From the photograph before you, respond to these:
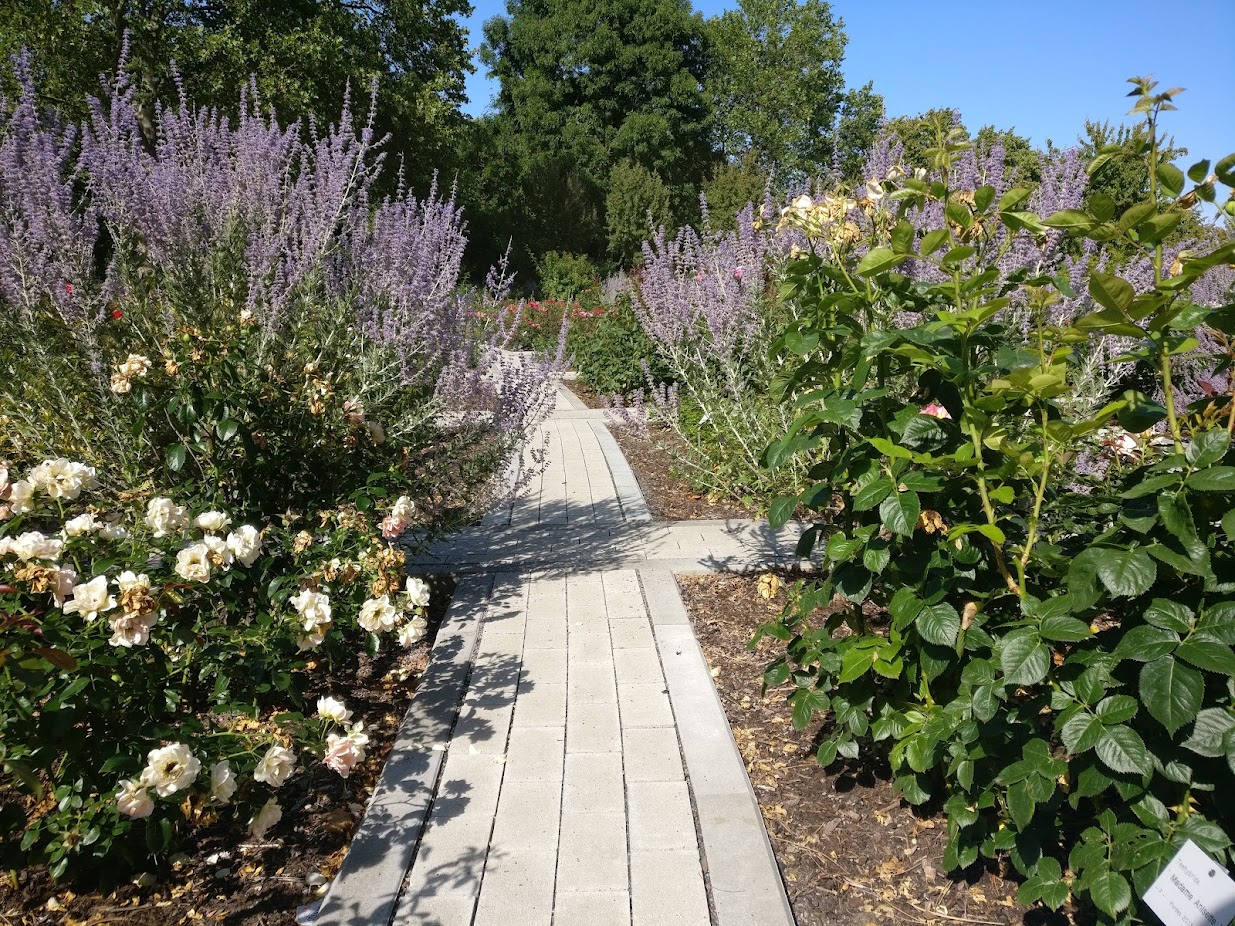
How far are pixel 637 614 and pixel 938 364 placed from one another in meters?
2.62

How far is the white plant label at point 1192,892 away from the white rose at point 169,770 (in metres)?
2.07

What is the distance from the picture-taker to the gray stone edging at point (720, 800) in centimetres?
224

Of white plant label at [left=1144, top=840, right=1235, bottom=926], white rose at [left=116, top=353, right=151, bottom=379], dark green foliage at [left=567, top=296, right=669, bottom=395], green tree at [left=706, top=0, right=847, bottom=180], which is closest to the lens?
white plant label at [left=1144, top=840, right=1235, bottom=926]

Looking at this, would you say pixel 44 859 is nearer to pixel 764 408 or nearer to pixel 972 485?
pixel 972 485

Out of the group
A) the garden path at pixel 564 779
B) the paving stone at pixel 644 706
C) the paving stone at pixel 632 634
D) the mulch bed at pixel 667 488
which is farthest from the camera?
the mulch bed at pixel 667 488

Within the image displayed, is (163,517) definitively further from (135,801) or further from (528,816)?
(528,816)

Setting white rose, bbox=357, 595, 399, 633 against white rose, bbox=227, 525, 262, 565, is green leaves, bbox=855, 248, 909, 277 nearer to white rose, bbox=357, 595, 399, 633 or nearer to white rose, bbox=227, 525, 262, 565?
white rose, bbox=357, 595, 399, 633

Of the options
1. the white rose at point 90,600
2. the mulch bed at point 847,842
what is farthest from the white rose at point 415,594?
the mulch bed at point 847,842

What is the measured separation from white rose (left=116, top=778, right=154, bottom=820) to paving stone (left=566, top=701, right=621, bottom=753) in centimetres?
149

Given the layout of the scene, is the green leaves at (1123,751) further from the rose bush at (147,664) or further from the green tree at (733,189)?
the green tree at (733,189)

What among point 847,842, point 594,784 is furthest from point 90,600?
point 847,842

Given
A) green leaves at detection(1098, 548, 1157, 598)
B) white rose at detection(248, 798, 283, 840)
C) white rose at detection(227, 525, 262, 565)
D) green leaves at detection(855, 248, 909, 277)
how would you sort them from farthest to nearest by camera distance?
white rose at detection(227, 525, 262, 565) → white rose at detection(248, 798, 283, 840) → green leaves at detection(855, 248, 909, 277) → green leaves at detection(1098, 548, 1157, 598)

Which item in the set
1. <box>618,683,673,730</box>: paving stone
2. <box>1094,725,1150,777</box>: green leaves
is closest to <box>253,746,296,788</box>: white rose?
<box>618,683,673,730</box>: paving stone

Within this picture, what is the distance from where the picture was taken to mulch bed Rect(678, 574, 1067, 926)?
7.36ft
